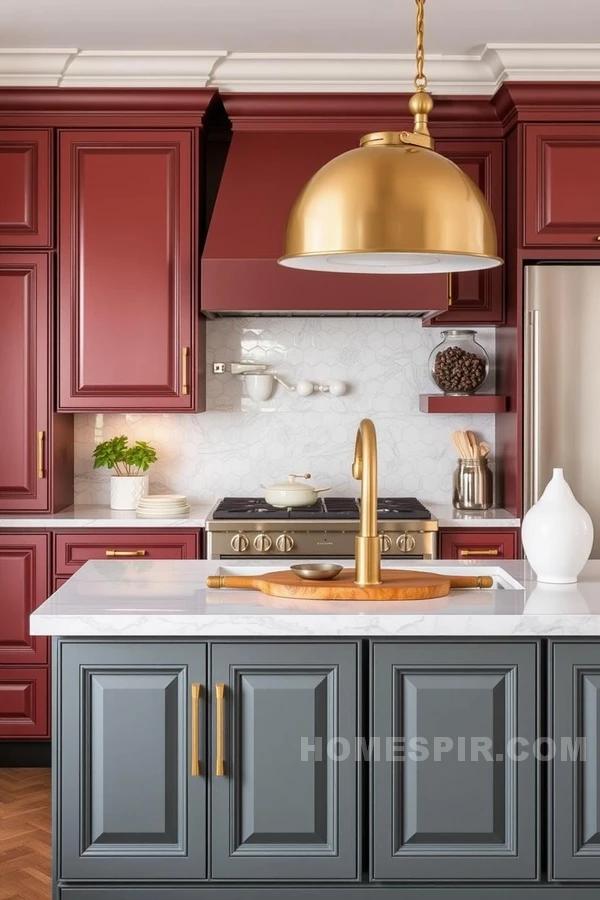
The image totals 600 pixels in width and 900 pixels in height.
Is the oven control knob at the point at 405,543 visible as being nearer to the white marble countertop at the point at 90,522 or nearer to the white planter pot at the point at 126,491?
the white marble countertop at the point at 90,522

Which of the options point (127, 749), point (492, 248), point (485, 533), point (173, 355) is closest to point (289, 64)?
point (173, 355)

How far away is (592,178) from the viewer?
4.29m

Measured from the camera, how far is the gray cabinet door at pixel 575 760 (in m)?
2.49

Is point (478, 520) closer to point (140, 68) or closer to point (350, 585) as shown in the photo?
point (350, 585)

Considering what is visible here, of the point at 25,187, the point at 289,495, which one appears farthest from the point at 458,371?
the point at 25,187

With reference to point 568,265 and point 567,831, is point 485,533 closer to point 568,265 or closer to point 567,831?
point 568,265

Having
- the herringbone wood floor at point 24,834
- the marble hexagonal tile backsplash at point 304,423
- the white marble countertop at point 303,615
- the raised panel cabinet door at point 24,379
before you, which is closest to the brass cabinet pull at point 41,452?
the raised panel cabinet door at point 24,379

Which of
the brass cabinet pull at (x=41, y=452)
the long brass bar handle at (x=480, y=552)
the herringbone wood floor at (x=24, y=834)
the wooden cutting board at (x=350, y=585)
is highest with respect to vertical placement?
the brass cabinet pull at (x=41, y=452)

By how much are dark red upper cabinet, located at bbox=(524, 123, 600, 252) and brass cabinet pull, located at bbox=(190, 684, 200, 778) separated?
2612 millimetres

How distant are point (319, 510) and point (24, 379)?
1.36m

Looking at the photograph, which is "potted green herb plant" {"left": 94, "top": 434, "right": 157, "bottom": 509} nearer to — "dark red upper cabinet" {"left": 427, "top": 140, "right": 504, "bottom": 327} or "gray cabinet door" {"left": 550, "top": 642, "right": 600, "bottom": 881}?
"dark red upper cabinet" {"left": 427, "top": 140, "right": 504, "bottom": 327}

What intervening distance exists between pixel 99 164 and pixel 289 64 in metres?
0.90

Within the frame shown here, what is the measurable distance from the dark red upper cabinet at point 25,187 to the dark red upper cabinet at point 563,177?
200 centimetres

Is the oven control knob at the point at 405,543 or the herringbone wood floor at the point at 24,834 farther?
the oven control knob at the point at 405,543
